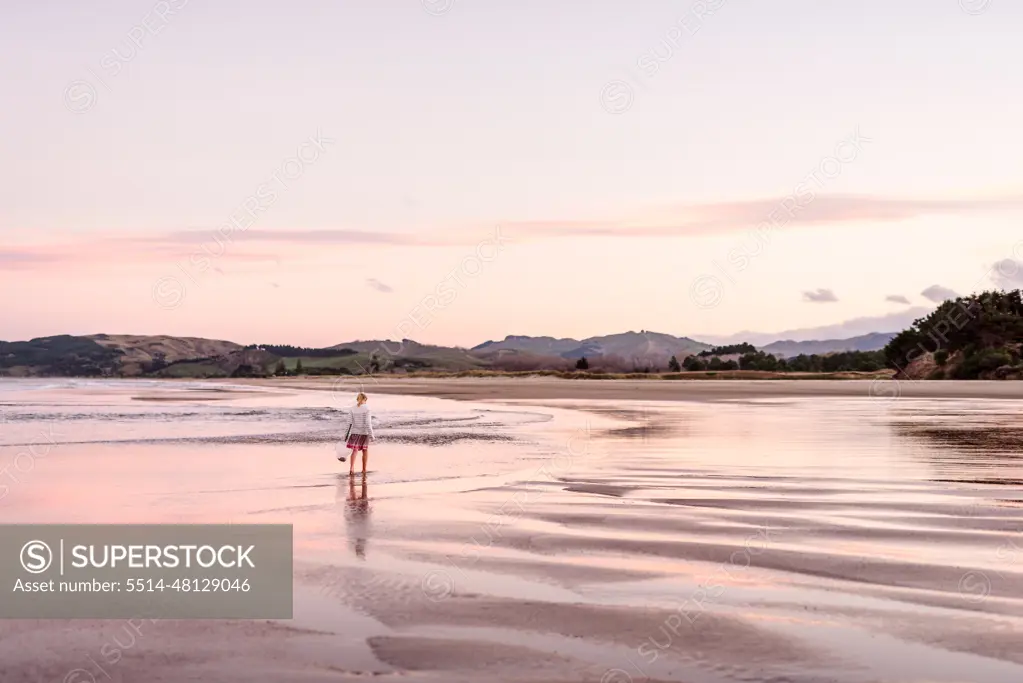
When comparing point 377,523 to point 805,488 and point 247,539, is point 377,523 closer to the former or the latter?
point 247,539

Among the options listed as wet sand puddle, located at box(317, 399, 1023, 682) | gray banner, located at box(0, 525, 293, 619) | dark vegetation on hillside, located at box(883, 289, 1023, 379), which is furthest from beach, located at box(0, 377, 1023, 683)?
dark vegetation on hillside, located at box(883, 289, 1023, 379)

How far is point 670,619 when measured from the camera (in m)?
8.74

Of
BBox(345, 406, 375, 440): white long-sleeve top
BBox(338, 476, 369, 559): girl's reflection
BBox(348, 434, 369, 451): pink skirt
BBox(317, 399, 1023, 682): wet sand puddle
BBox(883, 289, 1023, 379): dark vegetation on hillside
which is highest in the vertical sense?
BBox(883, 289, 1023, 379): dark vegetation on hillside

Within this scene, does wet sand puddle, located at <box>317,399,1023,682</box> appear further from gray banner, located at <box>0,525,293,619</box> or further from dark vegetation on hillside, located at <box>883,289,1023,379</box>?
dark vegetation on hillside, located at <box>883,289,1023,379</box>

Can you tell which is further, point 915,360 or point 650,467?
point 915,360

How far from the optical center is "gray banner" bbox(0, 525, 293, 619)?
9.01 m

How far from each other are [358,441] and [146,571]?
10.4 metres

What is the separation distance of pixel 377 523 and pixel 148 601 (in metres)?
4.92

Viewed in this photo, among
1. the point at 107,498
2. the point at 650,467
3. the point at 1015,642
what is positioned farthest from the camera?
the point at 650,467

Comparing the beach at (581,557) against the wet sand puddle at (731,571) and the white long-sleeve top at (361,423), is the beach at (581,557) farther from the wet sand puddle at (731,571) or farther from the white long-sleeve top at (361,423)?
Result: the white long-sleeve top at (361,423)

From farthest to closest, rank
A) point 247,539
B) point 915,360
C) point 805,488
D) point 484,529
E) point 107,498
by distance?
point 915,360 < point 805,488 < point 107,498 < point 484,529 < point 247,539

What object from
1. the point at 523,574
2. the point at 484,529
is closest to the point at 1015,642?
the point at 523,574

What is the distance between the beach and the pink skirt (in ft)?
2.56

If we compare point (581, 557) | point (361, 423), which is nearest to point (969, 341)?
point (361, 423)
